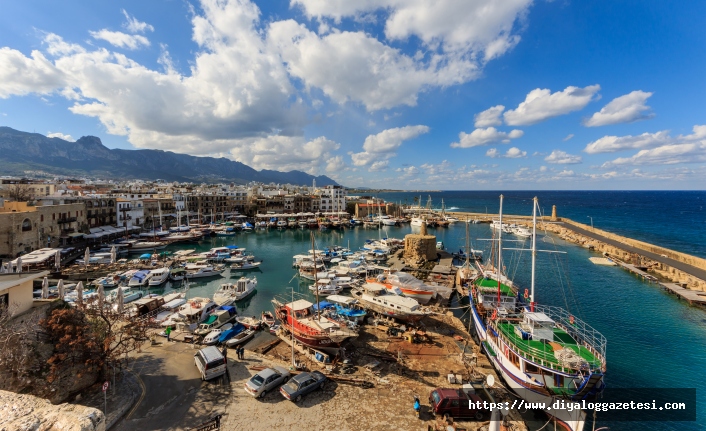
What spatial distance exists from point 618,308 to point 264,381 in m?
30.6

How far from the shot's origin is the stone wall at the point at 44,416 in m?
5.55

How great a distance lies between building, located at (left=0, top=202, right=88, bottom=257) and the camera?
37219mm

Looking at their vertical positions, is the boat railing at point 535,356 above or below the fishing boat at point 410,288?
above

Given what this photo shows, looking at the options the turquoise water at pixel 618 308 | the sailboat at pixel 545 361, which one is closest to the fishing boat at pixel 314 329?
the sailboat at pixel 545 361

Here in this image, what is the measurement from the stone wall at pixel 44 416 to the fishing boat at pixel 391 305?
18133mm

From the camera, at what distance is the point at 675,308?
27.2 meters

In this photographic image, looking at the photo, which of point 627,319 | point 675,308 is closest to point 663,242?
point 675,308

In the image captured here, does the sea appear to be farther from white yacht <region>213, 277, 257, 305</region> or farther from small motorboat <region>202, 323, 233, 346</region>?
small motorboat <region>202, 323, 233, 346</region>

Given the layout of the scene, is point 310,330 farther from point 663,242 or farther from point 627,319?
point 663,242

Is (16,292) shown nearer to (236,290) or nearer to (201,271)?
(236,290)

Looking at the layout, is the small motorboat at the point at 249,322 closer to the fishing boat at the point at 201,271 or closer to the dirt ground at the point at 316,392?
the dirt ground at the point at 316,392

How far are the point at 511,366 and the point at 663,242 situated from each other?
6996 cm

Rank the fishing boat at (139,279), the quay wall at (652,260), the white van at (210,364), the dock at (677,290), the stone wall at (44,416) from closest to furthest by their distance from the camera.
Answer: the stone wall at (44,416)
the white van at (210,364)
the dock at (677,290)
the fishing boat at (139,279)
the quay wall at (652,260)

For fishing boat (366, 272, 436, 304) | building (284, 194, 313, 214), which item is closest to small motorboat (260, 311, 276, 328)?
fishing boat (366, 272, 436, 304)
